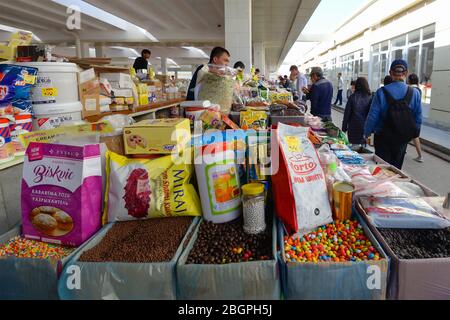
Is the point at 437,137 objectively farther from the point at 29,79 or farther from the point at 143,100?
the point at 29,79

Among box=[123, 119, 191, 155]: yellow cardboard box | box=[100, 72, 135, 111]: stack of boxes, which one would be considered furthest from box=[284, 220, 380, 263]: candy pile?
box=[100, 72, 135, 111]: stack of boxes

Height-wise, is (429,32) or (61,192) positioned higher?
(429,32)

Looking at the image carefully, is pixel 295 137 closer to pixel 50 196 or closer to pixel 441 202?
pixel 441 202

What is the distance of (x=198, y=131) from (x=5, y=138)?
123 centimetres

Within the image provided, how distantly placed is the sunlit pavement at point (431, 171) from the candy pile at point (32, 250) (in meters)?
4.30

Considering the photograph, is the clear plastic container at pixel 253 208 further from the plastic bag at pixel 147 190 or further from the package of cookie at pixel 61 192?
the package of cookie at pixel 61 192

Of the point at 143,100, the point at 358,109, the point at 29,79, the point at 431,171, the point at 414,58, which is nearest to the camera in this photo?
the point at 29,79

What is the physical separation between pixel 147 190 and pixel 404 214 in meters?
1.09

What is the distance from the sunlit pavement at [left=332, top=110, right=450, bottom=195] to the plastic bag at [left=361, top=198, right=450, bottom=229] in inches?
129

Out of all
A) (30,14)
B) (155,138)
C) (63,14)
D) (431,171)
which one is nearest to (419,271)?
(155,138)

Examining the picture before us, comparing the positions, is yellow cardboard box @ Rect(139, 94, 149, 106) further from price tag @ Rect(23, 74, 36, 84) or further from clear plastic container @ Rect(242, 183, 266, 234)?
clear plastic container @ Rect(242, 183, 266, 234)

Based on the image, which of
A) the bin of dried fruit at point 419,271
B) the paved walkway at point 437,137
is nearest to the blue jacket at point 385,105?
the bin of dried fruit at point 419,271

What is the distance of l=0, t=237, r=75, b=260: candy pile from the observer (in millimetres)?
1363

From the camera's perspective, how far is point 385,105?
343cm
